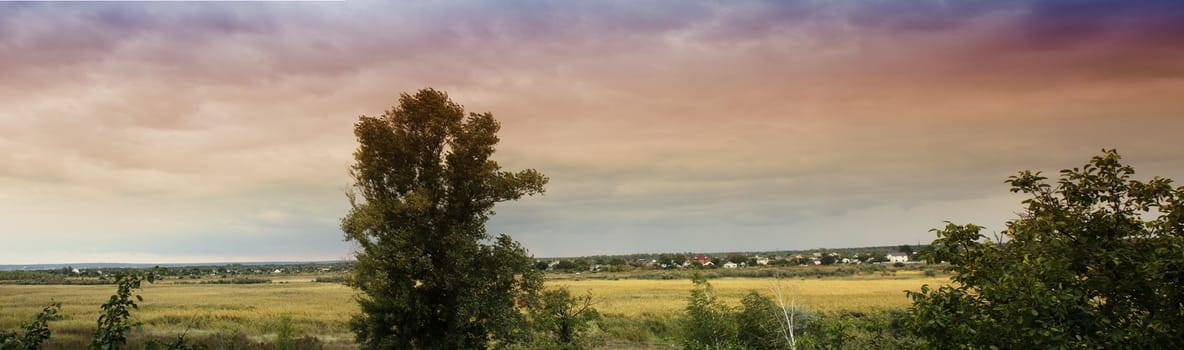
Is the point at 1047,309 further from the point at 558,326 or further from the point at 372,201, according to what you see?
the point at 372,201

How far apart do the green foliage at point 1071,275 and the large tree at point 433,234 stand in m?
15.0

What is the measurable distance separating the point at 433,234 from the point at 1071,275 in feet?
58.9

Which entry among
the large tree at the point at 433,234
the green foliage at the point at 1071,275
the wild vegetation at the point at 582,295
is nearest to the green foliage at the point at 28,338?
the wild vegetation at the point at 582,295

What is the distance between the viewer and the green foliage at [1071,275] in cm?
686

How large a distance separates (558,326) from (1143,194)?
16.0 metres

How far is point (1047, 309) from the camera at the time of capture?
7059mm

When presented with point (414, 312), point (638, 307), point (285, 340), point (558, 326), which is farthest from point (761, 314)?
point (638, 307)

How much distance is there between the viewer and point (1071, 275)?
23.6 feet

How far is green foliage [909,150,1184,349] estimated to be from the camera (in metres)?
6.86

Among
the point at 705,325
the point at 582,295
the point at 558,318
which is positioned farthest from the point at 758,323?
the point at 582,295

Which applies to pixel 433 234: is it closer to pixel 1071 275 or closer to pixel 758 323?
pixel 758 323

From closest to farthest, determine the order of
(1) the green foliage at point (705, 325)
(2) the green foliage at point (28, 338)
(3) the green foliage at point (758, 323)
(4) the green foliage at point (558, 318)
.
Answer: (2) the green foliage at point (28, 338) < (1) the green foliage at point (705, 325) < (4) the green foliage at point (558, 318) < (3) the green foliage at point (758, 323)

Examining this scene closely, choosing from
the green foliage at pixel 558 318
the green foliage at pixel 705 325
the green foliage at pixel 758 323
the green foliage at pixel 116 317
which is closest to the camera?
the green foliage at pixel 116 317

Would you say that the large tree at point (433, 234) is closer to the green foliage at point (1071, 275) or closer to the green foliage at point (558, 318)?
the green foliage at point (558, 318)
